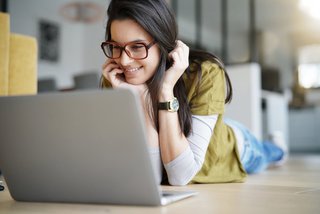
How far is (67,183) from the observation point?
0.83 metres

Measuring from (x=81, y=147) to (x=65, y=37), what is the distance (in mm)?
6050

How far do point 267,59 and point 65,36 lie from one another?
343 cm

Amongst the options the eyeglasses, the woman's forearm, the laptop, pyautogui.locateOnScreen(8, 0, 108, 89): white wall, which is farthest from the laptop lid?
pyautogui.locateOnScreen(8, 0, 108, 89): white wall

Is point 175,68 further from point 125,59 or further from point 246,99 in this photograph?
point 246,99

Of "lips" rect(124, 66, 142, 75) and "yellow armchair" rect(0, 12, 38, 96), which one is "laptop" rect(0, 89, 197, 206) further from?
"yellow armchair" rect(0, 12, 38, 96)

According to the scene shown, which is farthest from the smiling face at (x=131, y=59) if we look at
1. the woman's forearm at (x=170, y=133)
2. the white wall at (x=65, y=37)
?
the white wall at (x=65, y=37)

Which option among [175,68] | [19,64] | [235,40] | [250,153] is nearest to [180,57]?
[175,68]

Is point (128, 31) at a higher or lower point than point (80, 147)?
higher

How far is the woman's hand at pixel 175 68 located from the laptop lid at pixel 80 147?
41cm

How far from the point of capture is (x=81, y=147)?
751mm

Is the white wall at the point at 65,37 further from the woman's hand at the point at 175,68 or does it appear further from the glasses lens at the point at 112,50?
the woman's hand at the point at 175,68

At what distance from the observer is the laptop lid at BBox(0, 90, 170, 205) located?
69cm

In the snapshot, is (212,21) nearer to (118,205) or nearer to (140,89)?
(140,89)

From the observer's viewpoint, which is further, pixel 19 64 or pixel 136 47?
pixel 19 64
